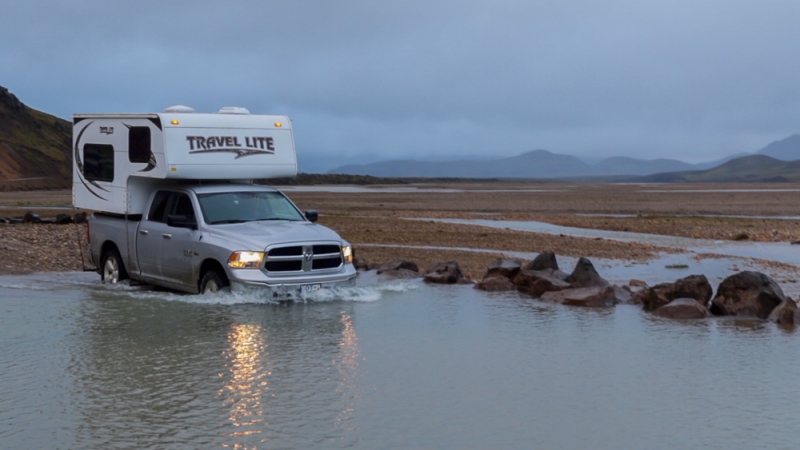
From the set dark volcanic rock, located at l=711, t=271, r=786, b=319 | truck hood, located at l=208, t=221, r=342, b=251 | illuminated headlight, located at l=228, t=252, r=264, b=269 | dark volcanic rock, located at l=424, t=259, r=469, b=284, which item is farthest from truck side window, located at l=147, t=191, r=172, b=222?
dark volcanic rock, located at l=711, t=271, r=786, b=319

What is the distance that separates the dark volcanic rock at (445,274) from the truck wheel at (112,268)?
5305mm

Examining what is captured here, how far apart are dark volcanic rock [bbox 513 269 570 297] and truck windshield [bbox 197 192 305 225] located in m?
4.02

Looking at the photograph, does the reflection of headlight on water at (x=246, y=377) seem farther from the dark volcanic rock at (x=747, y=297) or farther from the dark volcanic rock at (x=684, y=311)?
the dark volcanic rock at (x=747, y=297)

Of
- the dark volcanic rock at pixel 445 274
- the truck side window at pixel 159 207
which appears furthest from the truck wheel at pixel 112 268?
the dark volcanic rock at pixel 445 274

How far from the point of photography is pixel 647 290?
14695 mm

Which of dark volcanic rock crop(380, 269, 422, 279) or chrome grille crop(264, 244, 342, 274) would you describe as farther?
dark volcanic rock crop(380, 269, 422, 279)

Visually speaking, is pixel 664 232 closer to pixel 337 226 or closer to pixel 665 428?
pixel 337 226

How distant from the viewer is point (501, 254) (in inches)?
917

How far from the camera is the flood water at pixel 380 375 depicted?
7.60 meters

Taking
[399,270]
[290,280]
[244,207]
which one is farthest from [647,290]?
[244,207]

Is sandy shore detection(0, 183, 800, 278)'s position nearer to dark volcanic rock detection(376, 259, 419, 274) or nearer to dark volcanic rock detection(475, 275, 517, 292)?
dark volcanic rock detection(376, 259, 419, 274)

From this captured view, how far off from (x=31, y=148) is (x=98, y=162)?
95.0 metres

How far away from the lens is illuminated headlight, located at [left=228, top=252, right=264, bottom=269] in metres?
13.1

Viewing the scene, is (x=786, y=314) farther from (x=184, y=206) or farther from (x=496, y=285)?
(x=184, y=206)
